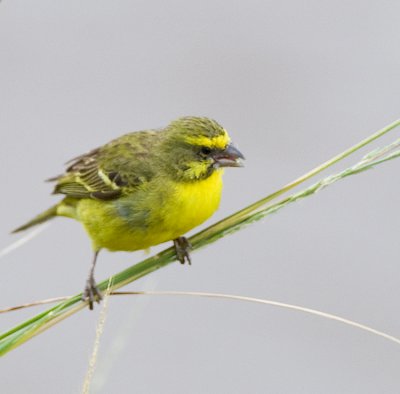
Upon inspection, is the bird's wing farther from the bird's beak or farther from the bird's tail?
the bird's beak

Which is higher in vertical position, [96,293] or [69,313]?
[96,293]

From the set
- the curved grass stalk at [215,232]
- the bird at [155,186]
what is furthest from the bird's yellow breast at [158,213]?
the curved grass stalk at [215,232]

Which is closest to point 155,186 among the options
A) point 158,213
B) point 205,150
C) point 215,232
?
point 158,213

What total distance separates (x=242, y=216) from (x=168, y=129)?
120cm

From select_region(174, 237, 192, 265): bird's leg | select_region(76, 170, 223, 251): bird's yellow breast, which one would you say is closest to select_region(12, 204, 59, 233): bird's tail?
select_region(76, 170, 223, 251): bird's yellow breast

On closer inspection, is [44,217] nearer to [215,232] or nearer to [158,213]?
[158,213]

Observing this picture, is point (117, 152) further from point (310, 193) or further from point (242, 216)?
point (310, 193)

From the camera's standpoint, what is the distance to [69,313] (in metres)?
2.11

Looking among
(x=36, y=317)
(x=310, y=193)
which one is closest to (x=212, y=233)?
(x=310, y=193)

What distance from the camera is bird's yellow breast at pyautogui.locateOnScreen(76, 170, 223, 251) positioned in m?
3.18

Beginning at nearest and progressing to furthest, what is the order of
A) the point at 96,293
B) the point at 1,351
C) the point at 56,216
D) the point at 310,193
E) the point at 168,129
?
the point at 1,351 → the point at 310,193 → the point at 96,293 → the point at 168,129 → the point at 56,216

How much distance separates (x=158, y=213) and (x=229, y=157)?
372mm

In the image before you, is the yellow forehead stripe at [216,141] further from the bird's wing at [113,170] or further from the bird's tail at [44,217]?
the bird's tail at [44,217]

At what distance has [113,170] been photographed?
143 inches
